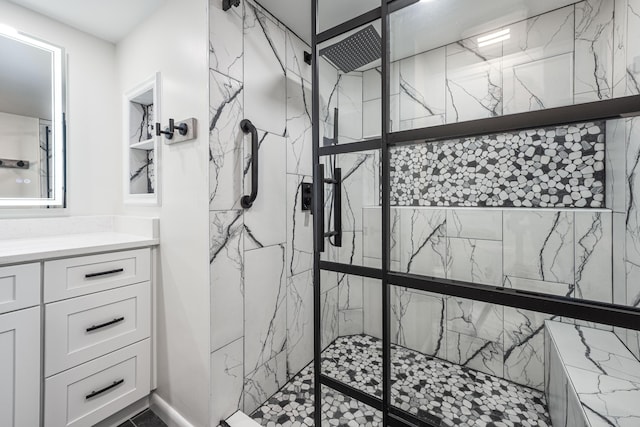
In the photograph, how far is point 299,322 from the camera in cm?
175

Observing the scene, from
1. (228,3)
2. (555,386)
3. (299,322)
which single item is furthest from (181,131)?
(555,386)

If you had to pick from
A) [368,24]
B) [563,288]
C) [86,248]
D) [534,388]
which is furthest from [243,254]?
[534,388]

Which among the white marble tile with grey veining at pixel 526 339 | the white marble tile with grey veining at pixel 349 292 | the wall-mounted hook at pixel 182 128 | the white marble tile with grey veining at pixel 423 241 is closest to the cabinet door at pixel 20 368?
the wall-mounted hook at pixel 182 128

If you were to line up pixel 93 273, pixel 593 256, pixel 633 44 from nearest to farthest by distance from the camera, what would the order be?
pixel 633 44
pixel 593 256
pixel 93 273

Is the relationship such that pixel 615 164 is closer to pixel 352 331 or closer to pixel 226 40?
pixel 352 331

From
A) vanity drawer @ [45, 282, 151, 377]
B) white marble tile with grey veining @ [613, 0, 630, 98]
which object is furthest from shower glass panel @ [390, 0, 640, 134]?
vanity drawer @ [45, 282, 151, 377]

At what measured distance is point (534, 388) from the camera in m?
1.28

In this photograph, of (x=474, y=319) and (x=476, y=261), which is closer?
(x=476, y=261)

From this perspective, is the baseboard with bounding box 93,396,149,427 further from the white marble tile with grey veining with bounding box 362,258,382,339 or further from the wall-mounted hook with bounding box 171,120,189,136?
the wall-mounted hook with bounding box 171,120,189,136

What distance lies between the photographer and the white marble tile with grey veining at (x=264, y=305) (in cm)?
139

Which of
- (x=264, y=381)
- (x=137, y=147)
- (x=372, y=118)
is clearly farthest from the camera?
(x=137, y=147)

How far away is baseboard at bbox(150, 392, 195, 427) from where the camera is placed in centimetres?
130

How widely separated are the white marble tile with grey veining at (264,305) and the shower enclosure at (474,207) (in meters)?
0.47

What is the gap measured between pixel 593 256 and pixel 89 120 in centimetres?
253
